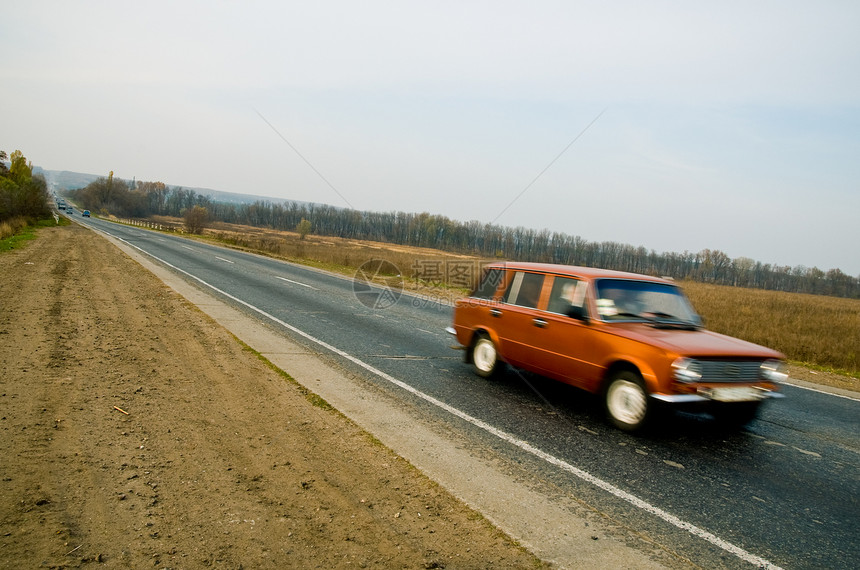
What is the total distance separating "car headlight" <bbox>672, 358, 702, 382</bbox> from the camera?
5.26 m

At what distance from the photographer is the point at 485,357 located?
26.6ft

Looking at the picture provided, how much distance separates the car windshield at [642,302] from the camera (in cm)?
636

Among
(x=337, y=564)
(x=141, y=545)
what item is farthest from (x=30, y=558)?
(x=337, y=564)

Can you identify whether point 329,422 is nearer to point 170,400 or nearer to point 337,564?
point 170,400

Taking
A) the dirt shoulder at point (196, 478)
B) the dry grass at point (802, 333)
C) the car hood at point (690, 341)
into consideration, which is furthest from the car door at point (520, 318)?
the dry grass at point (802, 333)

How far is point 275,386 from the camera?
6852 mm

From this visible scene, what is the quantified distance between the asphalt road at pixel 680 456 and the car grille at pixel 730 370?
75 cm

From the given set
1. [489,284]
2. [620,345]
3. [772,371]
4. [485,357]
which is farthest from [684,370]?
[489,284]

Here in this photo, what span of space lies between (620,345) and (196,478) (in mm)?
4361

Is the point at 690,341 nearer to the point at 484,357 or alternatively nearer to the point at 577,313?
the point at 577,313

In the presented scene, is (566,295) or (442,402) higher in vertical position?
(566,295)

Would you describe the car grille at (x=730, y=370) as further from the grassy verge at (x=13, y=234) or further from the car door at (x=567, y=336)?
the grassy verge at (x=13, y=234)

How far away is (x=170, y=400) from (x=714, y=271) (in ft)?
423

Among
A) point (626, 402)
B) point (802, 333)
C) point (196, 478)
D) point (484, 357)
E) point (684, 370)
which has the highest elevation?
point (684, 370)
